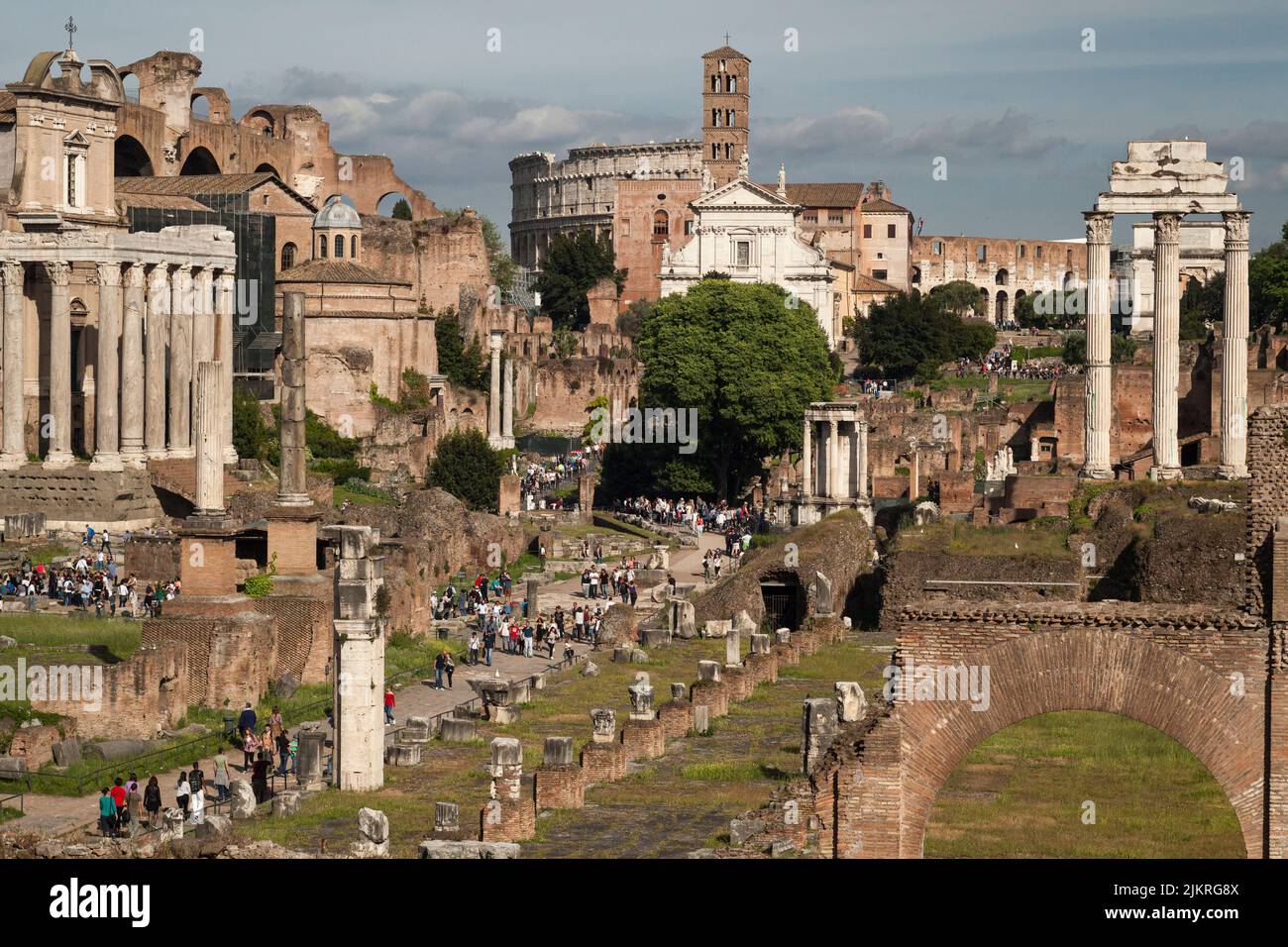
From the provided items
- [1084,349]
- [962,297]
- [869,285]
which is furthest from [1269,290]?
[962,297]

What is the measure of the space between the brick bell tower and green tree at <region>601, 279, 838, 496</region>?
50.3 meters

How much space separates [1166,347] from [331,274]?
3507cm

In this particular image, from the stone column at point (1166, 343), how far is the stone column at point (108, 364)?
2435 cm

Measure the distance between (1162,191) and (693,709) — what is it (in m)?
20.7

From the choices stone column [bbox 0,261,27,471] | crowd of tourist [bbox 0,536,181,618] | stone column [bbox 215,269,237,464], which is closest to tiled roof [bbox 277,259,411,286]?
stone column [bbox 215,269,237,464]

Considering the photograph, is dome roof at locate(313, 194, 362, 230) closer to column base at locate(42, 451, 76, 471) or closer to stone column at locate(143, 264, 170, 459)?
stone column at locate(143, 264, 170, 459)

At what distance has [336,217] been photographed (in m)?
81.2

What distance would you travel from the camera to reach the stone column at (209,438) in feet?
144

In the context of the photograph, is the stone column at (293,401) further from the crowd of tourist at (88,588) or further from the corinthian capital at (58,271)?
the corinthian capital at (58,271)

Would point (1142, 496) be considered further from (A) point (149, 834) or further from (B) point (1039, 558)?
(A) point (149, 834)

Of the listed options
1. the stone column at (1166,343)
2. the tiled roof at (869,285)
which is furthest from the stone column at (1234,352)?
the tiled roof at (869,285)

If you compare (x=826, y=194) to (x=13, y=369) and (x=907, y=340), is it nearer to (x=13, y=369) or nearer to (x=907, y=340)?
(x=907, y=340)

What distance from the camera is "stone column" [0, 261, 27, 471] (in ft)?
189
